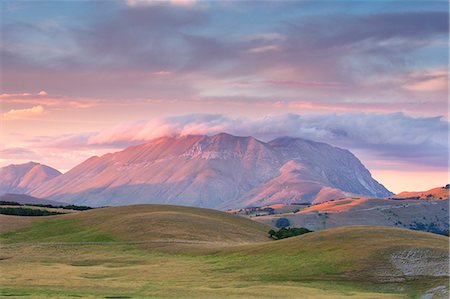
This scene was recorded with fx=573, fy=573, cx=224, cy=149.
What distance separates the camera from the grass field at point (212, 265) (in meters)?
72.9

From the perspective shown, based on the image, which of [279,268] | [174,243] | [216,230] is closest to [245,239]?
[216,230]

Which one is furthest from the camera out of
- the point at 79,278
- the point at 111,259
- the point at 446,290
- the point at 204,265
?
the point at 111,259

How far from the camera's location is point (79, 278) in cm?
8394

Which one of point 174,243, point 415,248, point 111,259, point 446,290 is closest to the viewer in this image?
point 446,290

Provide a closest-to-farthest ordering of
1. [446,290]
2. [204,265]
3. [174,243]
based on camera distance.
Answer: [446,290], [204,265], [174,243]

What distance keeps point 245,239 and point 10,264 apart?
224 feet

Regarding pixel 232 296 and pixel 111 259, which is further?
pixel 111 259

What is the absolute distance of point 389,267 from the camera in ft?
284

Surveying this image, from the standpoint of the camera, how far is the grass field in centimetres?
7294

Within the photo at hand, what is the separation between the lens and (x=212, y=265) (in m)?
102

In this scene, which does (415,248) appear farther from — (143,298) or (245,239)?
(245,239)

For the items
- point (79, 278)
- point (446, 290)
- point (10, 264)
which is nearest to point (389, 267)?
point (446, 290)

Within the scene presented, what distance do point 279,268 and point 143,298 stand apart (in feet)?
112

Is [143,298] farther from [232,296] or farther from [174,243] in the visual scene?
[174,243]
